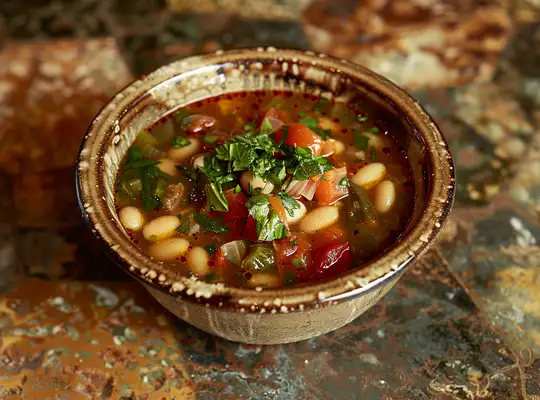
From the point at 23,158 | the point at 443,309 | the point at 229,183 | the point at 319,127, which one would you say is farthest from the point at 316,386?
the point at 23,158

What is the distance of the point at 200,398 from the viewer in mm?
2152

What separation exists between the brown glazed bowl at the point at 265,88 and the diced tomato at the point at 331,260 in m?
0.13

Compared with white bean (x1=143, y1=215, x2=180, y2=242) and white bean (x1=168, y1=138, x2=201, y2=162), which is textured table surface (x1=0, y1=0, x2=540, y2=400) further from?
white bean (x1=168, y1=138, x2=201, y2=162)

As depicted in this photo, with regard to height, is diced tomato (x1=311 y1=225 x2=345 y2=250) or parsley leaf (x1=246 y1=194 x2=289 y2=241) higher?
parsley leaf (x1=246 y1=194 x2=289 y2=241)

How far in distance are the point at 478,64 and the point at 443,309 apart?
1551mm

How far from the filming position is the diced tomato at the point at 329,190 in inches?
88.2

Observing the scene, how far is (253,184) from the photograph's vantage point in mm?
2176

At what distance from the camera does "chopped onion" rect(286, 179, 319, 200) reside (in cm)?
222

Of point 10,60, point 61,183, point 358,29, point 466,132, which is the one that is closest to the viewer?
point 61,183

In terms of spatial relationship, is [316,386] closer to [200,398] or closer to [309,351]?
[309,351]

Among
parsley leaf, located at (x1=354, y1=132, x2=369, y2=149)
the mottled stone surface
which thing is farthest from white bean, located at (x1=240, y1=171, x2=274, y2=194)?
the mottled stone surface

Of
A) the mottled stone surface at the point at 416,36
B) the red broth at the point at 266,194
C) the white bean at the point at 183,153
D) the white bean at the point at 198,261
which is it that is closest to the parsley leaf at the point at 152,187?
the red broth at the point at 266,194

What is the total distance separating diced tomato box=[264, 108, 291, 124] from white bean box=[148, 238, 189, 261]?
683mm

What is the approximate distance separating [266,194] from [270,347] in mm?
553
